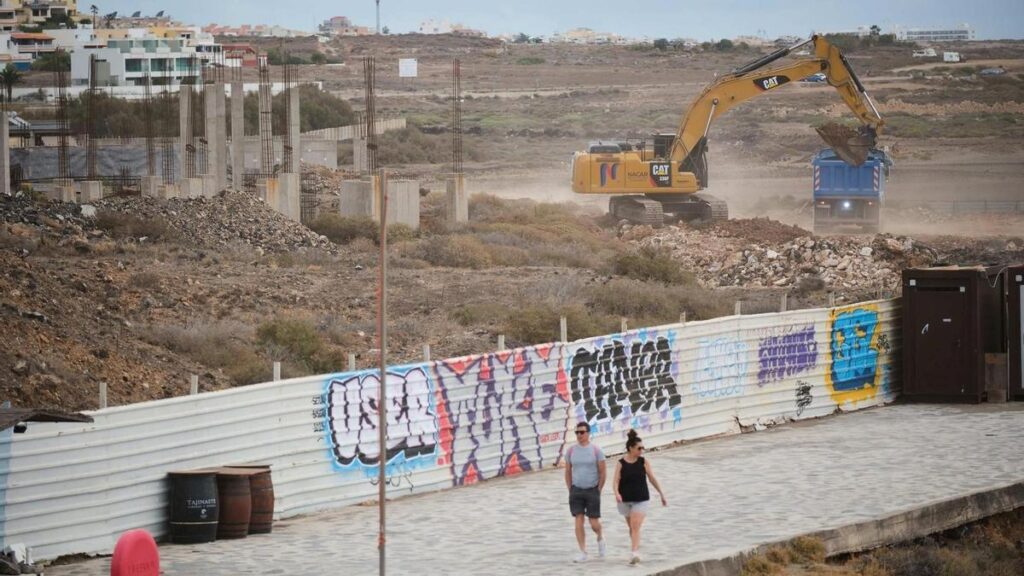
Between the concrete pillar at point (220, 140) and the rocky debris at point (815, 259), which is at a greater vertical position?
the concrete pillar at point (220, 140)

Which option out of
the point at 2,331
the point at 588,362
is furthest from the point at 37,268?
the point at 588,362

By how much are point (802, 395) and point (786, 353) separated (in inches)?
35.2

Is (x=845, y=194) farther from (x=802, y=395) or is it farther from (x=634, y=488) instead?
(x=634, y=488)

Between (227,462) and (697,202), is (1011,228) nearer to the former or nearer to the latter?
(697,202)

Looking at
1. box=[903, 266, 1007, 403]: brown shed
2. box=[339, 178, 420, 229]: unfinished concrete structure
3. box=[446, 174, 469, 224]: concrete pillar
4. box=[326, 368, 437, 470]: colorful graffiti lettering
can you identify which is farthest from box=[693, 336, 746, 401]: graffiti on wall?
box=[446, 174, 469, 224]: concrete pillar

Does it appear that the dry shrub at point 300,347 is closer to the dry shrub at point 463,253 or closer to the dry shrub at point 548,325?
the dry shrub at point 548,325

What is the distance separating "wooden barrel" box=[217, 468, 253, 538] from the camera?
15086mm

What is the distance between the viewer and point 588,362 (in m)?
20.1

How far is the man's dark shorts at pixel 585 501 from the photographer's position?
1387cm

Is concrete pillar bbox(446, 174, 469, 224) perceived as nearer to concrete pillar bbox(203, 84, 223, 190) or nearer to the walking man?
concrete pillar bbox(203, 84, 223, 190)

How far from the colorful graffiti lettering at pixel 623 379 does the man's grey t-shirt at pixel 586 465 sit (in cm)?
599

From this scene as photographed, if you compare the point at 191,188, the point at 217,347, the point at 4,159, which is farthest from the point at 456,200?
the point at 217,347

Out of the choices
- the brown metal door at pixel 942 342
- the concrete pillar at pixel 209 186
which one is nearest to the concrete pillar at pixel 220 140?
the concrete pillar at pixel 209 186

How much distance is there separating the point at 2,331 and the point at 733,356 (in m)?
10.4
